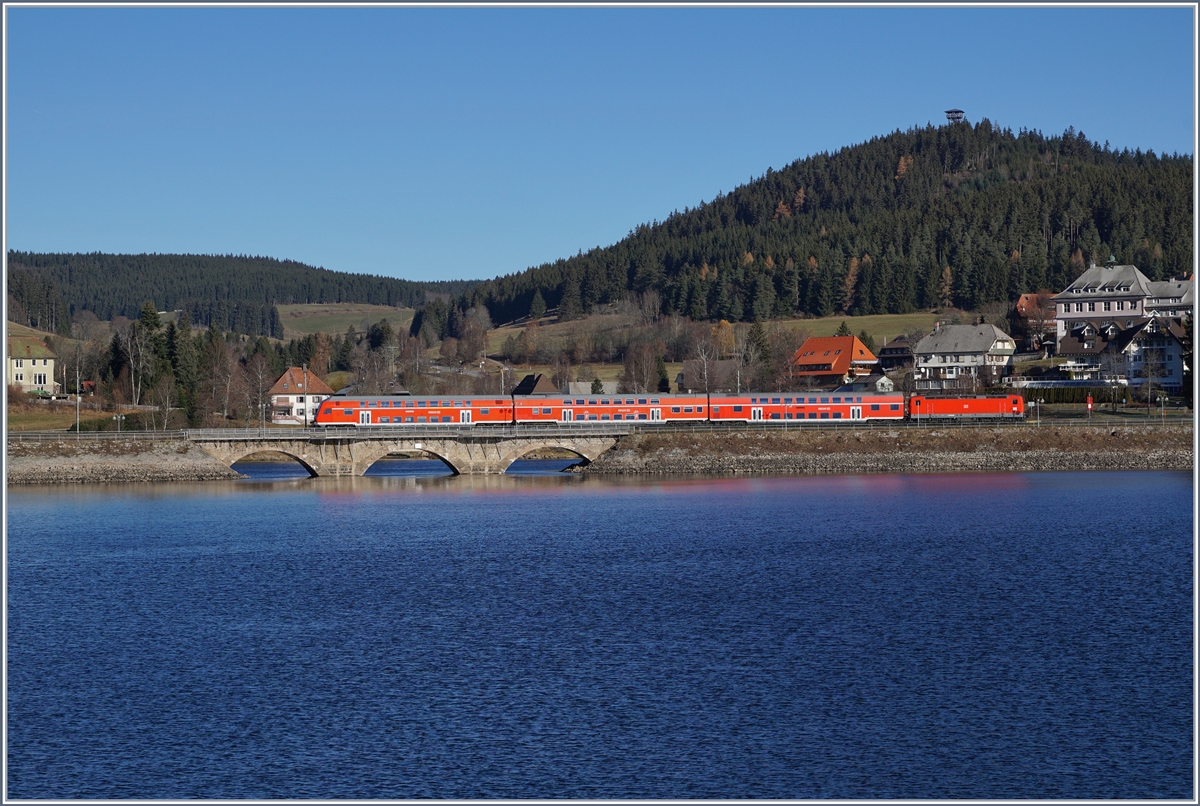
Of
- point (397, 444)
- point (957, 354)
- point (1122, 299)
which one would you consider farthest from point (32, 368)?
point (1122, 299)

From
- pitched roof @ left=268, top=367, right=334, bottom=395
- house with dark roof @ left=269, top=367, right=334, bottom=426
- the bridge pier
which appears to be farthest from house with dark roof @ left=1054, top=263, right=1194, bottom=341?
house with dark roof @ left=269, top=367, right=334, bottom=426

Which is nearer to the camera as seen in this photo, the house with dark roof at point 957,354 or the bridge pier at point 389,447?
the bridge pier at point 389,447

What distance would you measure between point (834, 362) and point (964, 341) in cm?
1439

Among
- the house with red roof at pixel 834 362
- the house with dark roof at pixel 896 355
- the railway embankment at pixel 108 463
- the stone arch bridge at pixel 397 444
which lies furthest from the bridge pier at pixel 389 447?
the house with dark roof at pixel 896 355

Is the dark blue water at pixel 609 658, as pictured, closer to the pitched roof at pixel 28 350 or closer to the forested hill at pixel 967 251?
the pitched roof at pixel 28 350

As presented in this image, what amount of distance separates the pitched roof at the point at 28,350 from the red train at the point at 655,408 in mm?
56624

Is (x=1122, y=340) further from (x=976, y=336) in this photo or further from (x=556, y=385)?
(x=556, y=385)

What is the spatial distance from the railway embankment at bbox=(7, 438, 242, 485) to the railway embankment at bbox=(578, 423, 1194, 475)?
77.4ft

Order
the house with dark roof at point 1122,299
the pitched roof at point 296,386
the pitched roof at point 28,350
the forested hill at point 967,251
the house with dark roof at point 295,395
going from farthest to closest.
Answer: the forested hill at point 967,251 < the house with dark roof at point 1122,299 < the pitched roof at point 28,350 < the pitched roof at point 296,386 < the house with dark roof at point 295,395

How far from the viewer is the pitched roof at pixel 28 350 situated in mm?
122312

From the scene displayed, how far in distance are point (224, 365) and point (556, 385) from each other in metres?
35.5

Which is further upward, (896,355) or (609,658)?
(896,355)

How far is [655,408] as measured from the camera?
275 feet

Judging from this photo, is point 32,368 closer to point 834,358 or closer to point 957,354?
point 834,358
